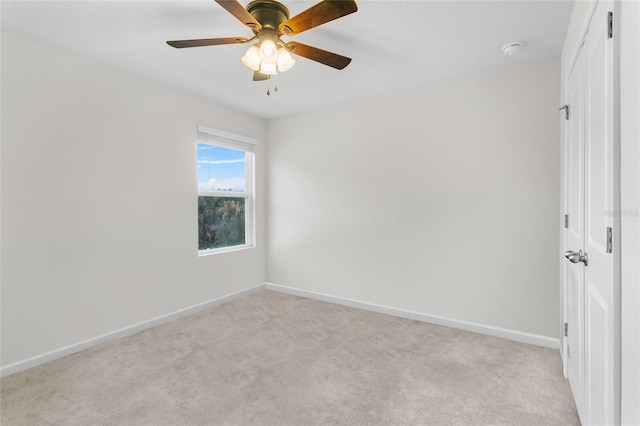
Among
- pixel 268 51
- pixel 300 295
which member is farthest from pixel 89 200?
pixel 300 295

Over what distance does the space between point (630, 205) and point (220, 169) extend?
3.75 m

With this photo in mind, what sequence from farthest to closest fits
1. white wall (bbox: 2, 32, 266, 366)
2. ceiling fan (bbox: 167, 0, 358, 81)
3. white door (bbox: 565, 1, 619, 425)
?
white wall (bbox: 2, 32, 266, 366), ceiling fan (bbox: 167, 0, 358, 81), white door (bbox: 565, 1, 619, 425)

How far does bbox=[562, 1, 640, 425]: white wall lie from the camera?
2.98ft

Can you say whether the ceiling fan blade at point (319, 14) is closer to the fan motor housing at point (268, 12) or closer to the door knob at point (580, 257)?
the fan motor housing at point (268, 12)

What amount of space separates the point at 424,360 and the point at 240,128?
10.9 feet

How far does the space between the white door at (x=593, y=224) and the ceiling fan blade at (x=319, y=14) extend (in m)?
1.03

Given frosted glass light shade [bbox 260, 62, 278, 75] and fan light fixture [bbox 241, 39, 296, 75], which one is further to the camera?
frosted glass light shade [bbox 260, 62, 278, 75]

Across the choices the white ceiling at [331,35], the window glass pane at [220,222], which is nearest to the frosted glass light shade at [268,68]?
the white ceiling at [331,35]

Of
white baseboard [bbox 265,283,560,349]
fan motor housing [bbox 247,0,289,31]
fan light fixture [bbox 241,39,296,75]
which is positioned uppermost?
fan motor housing [bbox 247,0,289,31]

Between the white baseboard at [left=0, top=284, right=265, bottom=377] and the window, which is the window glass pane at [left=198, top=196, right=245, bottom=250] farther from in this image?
the white baseboard at [left=0, top=284, right=265, bottom=377]

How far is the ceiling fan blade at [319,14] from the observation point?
1.47m

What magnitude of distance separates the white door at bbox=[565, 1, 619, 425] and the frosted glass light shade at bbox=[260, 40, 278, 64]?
59.3 inches

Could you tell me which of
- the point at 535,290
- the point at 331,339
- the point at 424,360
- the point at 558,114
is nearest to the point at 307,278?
the point at 331,339

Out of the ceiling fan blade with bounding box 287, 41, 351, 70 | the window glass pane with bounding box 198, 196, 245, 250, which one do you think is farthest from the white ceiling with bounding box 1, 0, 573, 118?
the window glass pane with bounding box 198, 196, 245, 250
